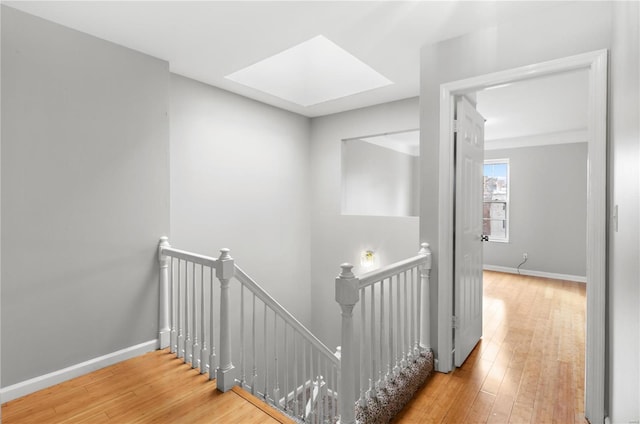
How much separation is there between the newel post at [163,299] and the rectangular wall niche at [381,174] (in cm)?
258

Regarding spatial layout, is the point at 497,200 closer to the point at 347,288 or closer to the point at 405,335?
the point at 405,335

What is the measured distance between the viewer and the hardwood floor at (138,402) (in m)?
1.92

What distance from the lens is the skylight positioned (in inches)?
131

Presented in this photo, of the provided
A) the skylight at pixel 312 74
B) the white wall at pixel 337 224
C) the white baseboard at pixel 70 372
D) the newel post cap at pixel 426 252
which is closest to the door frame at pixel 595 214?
the newel post cap at pixel 426 252

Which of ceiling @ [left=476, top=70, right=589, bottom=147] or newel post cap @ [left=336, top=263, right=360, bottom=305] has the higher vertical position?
ceiling @ [left=476, top=70, right=589, bottom=147]

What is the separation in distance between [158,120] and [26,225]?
4.12 ft

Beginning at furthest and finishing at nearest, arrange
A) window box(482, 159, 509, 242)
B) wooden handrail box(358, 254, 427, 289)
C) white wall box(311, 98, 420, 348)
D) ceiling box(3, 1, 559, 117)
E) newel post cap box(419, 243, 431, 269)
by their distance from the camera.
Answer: window box(482, 159, 509, 242)
white wall box(311, 98, 420, 348)
newel post cap box(419, 243, 431, 269)
ceiling box(3, 1, 559, 117)
wooden handrail box(358, 254, 427, 289)

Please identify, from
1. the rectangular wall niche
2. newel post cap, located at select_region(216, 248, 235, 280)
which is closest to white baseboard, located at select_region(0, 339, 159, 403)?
newel post cap, located at select_region(216, 248, 235, 280)

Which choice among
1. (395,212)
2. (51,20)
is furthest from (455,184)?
(395,212)

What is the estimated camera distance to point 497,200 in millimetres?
6480

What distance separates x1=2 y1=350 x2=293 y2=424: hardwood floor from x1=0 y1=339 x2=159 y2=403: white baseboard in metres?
0.04

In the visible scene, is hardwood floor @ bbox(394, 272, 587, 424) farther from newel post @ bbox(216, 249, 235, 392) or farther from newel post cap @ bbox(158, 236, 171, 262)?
newel post cap @ bbox(158, 236, 171, 262)

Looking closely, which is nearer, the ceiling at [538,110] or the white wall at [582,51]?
the white wall at [582,51]

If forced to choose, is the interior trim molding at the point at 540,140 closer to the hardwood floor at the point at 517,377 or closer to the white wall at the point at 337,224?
the hardwood floor at the point at 517,377
